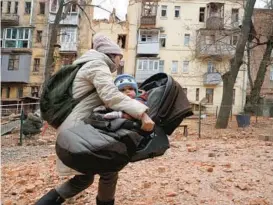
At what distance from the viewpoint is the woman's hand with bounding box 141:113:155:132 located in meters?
2.41

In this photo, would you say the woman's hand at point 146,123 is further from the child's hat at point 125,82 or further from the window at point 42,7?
the window at point 42,7

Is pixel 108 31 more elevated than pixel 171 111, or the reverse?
pixel 108 31

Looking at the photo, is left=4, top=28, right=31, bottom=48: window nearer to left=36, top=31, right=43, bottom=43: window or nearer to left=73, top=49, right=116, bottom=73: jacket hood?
left=36, top=31, right=43, bottom=43: window

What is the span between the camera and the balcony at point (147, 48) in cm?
3625

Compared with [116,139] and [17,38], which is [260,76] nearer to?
[116,139]

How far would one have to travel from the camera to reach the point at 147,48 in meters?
36.2

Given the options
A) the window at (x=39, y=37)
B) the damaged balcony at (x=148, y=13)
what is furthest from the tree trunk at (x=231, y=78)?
the window at (x=39, y=37)

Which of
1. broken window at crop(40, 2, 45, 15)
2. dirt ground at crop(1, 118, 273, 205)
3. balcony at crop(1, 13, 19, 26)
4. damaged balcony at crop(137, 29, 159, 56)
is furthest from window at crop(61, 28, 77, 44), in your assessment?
dirt ground at crop(1, 118, 273, 205)

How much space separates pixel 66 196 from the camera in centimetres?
270

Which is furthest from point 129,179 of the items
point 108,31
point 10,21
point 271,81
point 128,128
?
point 271,81

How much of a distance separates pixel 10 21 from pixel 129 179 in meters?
35.9

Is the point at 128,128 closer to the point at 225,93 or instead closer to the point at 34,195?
the point at 34,195

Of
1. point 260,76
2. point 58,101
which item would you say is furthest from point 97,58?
point 260,76

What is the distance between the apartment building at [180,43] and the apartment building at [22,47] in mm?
9221
